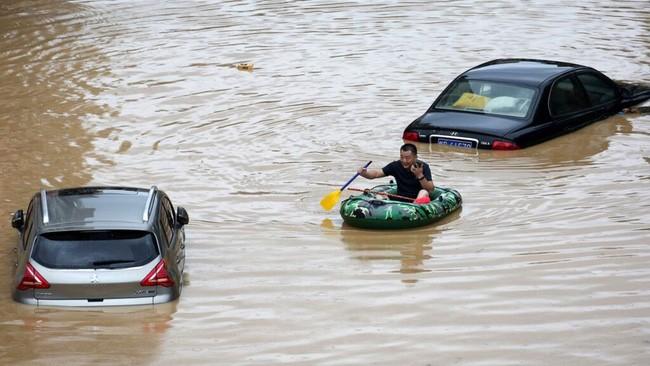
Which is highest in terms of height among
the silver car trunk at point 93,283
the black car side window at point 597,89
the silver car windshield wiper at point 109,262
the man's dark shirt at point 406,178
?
the silver car windshield wiper at point 109,262

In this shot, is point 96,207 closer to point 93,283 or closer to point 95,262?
point 95,262

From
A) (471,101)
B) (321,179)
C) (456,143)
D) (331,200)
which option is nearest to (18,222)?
(331,200)

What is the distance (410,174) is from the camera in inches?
728

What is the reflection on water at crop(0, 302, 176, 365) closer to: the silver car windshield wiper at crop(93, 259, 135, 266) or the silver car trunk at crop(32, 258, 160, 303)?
the silver car trunk at crop(32, 258, 160, 303)

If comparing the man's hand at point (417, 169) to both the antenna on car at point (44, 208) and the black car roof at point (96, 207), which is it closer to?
the black car roof at point (96, 207)

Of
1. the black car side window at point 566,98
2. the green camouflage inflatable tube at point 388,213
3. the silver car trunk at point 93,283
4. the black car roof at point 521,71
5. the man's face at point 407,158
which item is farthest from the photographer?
the black car roof at point 521,71

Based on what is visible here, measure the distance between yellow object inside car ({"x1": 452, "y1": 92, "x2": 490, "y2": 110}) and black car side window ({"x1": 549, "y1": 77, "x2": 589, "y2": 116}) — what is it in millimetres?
1209

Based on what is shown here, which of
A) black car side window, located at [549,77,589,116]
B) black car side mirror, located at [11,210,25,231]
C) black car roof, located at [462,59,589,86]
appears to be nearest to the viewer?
black car side mirror, located at [11,210,25,231]

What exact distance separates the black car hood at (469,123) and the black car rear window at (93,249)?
30.6 ft

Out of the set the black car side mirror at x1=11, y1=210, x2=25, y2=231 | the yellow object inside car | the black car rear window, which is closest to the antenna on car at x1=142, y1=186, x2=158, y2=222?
the black car rear window

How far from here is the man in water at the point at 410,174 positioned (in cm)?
1823

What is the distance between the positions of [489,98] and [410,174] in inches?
209

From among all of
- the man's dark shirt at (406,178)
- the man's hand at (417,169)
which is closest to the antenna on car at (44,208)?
the man's dark shirt at (406,178)

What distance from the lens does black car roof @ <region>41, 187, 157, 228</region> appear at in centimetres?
1460
